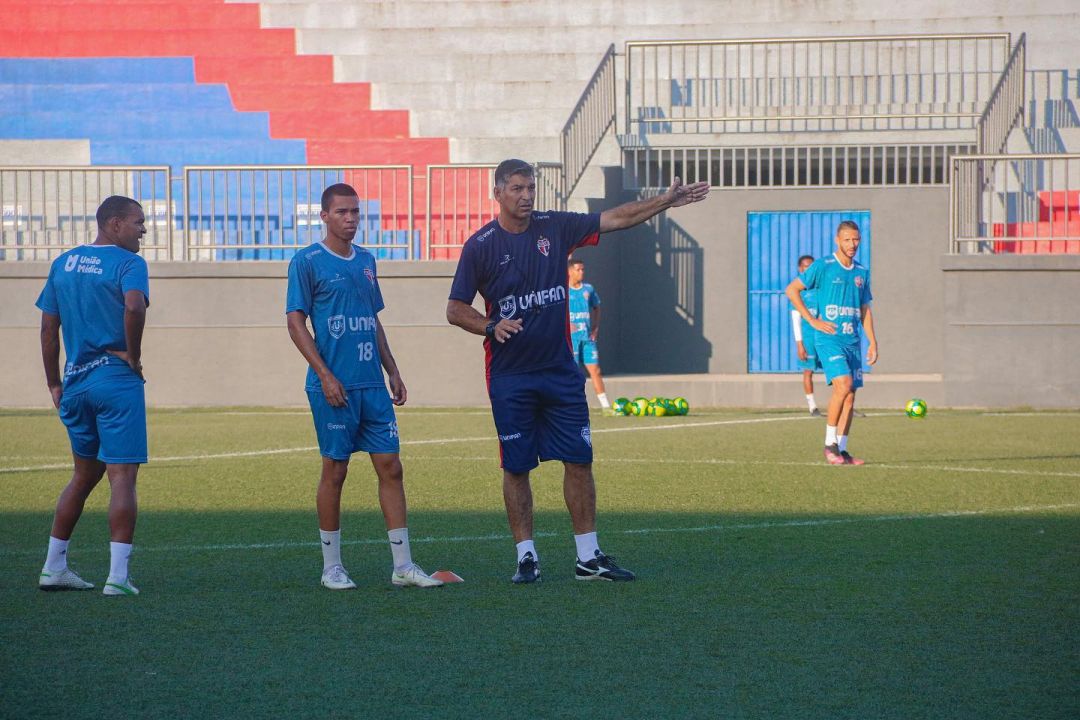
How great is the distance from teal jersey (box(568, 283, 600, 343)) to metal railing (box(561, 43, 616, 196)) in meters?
3.10

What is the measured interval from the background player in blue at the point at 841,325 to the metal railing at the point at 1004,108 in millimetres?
9948

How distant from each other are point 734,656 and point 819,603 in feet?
3.71

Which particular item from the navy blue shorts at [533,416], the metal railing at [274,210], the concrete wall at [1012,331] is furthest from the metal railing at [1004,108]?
the navy blue shorts at [533,416]

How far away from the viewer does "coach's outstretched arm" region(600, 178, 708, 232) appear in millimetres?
7168

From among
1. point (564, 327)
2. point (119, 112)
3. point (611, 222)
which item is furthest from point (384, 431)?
point (119, 112)

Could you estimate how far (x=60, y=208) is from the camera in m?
22.4

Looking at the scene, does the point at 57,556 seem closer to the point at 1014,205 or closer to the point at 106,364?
the point at 106,364

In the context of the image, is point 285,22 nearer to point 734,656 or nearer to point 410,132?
point 410,132

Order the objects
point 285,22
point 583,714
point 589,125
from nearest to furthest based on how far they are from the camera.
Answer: point 583,714, point 589,125, point 285,22

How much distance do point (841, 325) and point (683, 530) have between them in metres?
4.66

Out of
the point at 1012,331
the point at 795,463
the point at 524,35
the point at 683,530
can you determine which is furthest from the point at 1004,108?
the point at 683,530

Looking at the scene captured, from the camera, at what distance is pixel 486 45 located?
88.8 ft

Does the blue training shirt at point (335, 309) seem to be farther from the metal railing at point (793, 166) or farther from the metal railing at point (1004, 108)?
the metal railing at point (1004, 108)

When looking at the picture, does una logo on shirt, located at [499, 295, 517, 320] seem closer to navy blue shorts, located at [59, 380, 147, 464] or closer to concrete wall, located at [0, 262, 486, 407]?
navy blue shorts, located at [59, 380, 147, 464]
